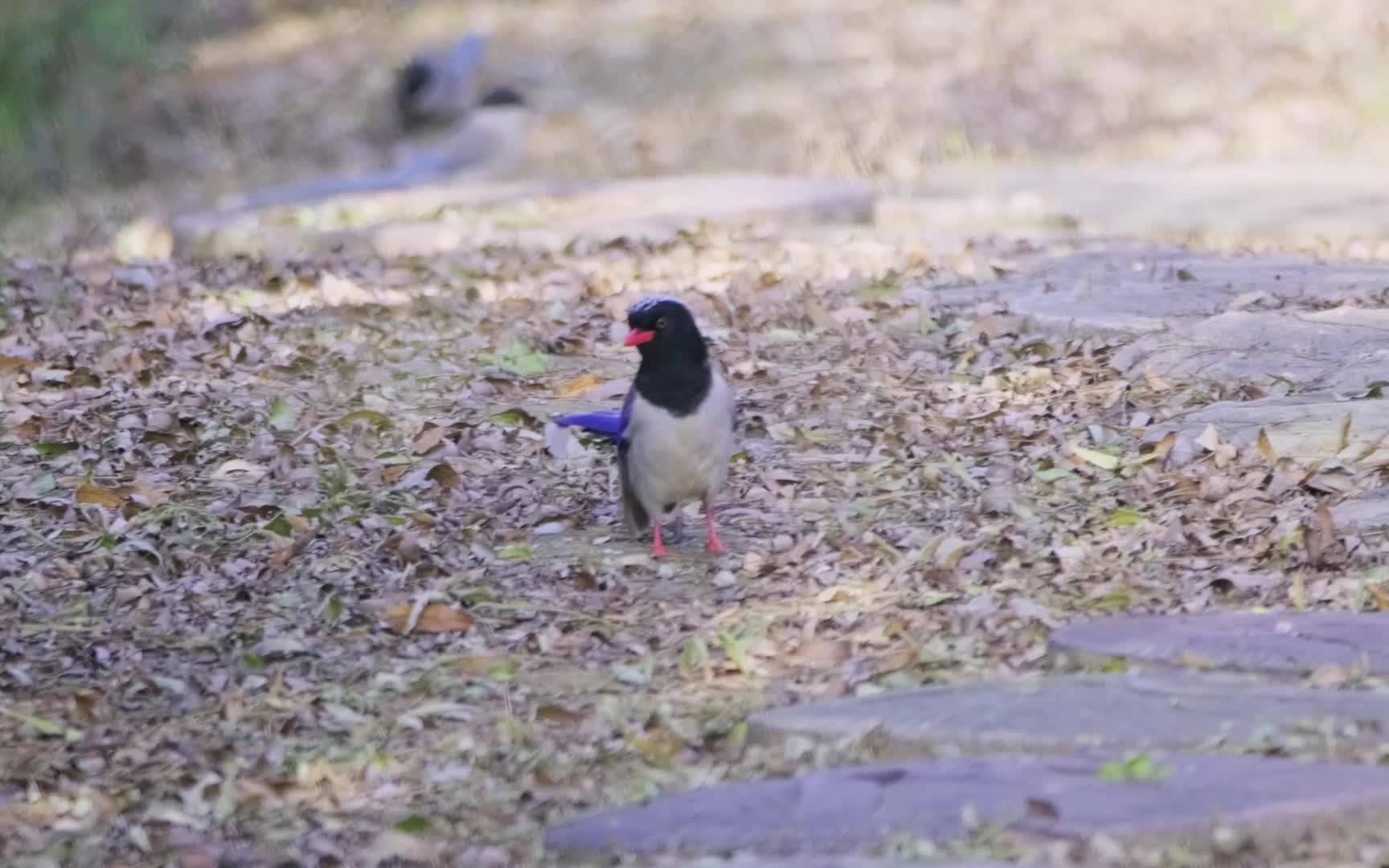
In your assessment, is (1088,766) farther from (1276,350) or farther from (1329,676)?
(1276,350)

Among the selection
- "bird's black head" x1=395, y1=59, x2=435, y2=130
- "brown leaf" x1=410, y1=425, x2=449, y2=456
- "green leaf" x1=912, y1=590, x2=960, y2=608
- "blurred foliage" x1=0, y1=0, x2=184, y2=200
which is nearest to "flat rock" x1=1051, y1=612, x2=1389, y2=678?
"green leaf" x1=912, y1=590, x2=960, y2=608

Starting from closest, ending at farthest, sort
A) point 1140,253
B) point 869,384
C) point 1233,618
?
point 1233,618 → point 869,384 → point 1140,253

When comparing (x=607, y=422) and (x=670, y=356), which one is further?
(x=607, y=422)

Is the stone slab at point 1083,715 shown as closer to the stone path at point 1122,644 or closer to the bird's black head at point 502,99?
the stone path at point 1122,644

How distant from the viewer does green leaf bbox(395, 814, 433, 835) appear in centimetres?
375

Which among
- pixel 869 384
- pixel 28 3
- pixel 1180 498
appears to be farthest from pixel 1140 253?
pixel 28 3

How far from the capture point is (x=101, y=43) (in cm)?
1291

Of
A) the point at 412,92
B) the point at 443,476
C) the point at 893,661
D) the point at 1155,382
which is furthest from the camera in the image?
the point at 412,92

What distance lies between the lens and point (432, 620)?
4.75 meters

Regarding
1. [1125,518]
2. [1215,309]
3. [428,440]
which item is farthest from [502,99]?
[1125,518]

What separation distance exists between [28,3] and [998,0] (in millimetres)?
8791

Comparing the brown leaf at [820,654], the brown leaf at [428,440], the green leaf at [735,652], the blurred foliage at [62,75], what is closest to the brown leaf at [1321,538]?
the brown leaf at [820,654]

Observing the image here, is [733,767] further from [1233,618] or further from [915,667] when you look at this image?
[1233,618]

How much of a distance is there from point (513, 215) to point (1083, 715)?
22.0ft
